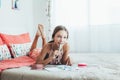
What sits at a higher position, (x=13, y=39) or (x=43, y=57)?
(x=13, y=39)

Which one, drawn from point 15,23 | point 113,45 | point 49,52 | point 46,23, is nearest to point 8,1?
point 15,23

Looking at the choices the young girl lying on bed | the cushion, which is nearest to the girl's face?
the young girl lying on bed

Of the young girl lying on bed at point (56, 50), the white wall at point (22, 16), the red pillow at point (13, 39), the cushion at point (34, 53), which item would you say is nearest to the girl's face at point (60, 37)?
the young girl lying on bed at point (56, 50)

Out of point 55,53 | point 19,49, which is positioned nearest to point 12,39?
point 19,49

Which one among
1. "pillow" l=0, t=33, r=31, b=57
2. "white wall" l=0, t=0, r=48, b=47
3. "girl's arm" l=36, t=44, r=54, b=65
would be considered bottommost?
"girl's arm" l=36, t=44, r=54, b=65

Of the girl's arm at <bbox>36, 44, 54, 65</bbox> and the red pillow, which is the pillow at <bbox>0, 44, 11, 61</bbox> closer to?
the red pillow

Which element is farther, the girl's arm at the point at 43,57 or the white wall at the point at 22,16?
the white wall at the point at 22,16

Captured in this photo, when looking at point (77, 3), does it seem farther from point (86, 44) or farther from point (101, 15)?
point (86, 44)

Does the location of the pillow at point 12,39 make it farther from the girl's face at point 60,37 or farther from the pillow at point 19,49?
the girl's face at point 60,37

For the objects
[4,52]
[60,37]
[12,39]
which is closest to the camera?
[60,37]

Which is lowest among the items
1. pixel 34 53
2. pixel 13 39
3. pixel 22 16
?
pixel 34 53

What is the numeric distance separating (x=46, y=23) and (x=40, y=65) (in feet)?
6.54

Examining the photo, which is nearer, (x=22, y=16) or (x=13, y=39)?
(x=13, y=39)

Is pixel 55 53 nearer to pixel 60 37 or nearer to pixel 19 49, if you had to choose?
pixel 60 37
